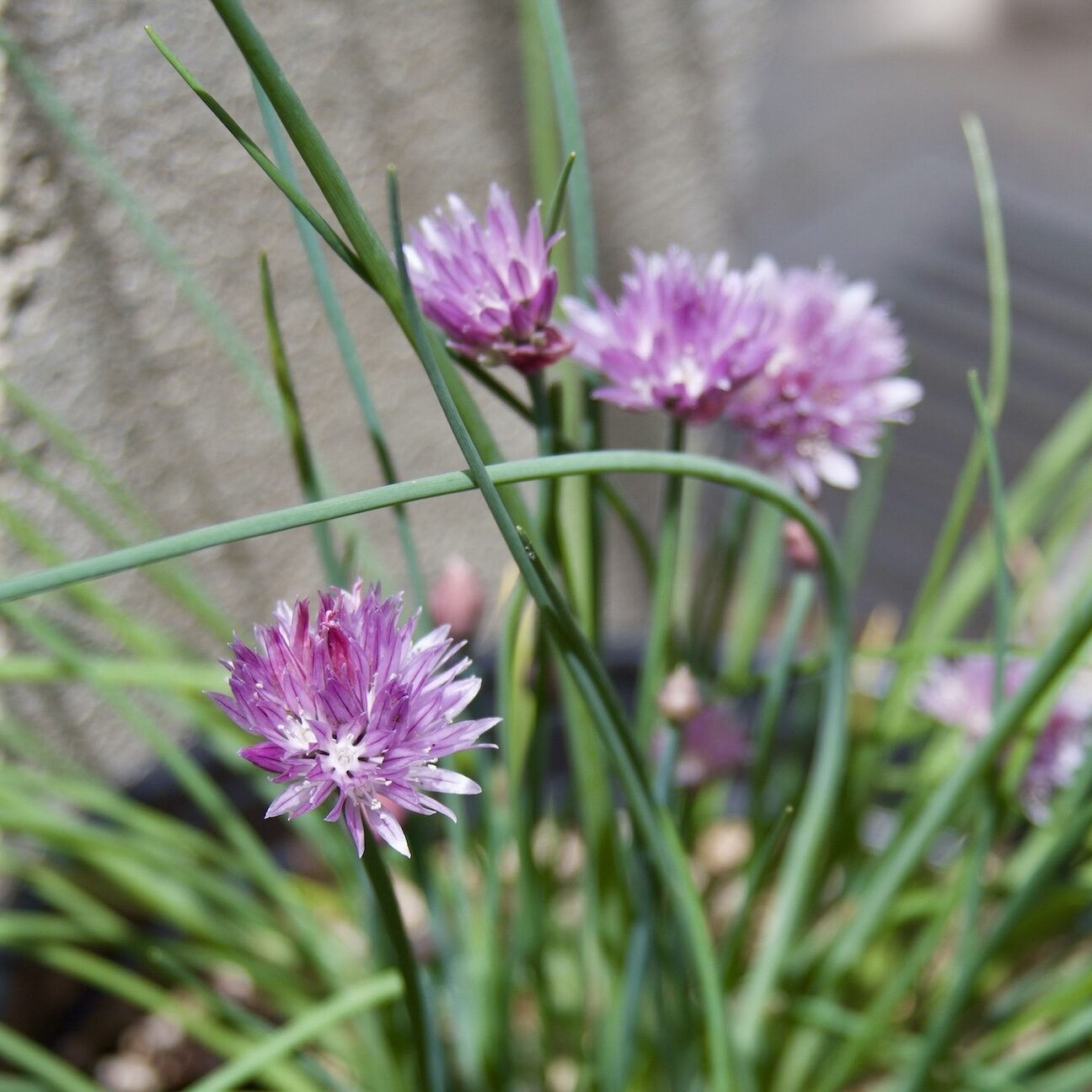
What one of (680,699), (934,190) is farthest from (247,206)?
(934,190)

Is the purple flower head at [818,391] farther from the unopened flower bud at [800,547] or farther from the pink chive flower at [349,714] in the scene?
the pink chive flower at [349,714]

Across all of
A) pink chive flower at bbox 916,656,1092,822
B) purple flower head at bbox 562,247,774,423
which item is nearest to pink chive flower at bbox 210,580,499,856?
purple flower head at bbox 562,247,774,423

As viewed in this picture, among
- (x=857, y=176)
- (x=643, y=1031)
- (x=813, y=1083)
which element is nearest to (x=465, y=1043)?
(x=643, y=1031)

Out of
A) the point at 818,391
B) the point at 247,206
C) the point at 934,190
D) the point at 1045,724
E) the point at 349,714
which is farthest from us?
the point at 934,190

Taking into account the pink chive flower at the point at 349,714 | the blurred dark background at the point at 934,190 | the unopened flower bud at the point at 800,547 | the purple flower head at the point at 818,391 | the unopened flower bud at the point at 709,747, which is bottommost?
the blurred dark background at the point at 934,190

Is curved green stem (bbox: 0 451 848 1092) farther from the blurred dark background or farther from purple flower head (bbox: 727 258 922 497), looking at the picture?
the blurred dark background

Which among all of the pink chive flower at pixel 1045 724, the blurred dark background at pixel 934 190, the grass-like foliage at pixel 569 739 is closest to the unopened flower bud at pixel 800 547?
the grass-like foliage at pixel 569 739

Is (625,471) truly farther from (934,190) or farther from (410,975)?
(934,190)

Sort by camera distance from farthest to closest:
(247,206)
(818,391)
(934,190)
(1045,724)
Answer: (934,190) < (247,206) < (1045,724) < (818,391)
